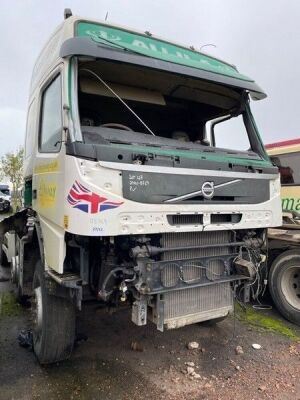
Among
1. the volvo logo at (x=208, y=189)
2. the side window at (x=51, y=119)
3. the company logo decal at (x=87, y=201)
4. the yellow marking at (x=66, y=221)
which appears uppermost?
the side window at (x=51, y=119)

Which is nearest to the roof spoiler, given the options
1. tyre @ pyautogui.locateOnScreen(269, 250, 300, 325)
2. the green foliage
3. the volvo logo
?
the volvo logo

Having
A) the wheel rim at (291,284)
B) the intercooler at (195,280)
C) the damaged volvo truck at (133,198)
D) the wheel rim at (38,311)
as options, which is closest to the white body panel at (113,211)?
the damaged volvo truck at (133,198)

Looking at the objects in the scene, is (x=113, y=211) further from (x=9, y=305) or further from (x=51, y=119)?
(x=9, y=305)

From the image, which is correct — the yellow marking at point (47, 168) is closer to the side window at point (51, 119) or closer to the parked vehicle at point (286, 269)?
the side window at point (51, 119)

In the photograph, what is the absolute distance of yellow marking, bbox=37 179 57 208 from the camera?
3.25m

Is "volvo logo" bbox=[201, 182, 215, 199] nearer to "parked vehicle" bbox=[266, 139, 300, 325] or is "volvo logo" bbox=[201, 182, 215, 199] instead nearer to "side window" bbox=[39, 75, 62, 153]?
"side window" bbox=[39, 75, 62, 153]

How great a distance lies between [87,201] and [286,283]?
344cm

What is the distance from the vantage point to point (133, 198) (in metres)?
2.93

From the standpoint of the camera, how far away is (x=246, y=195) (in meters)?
3.58

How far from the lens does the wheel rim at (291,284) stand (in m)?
4.98

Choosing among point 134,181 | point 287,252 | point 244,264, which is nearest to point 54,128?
point 134,181

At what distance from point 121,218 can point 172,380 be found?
67.1 inches

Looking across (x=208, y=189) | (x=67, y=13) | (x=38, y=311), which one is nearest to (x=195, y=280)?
(x=208, y=189)

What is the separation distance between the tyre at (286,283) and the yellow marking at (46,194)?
3.29 meters
